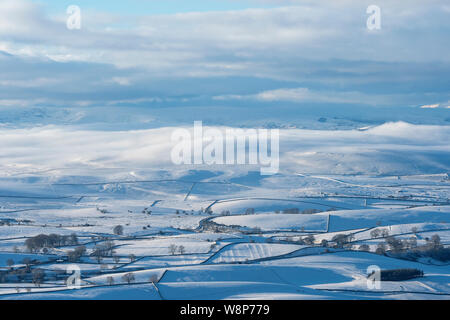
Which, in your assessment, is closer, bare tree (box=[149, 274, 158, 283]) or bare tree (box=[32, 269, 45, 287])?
bare tree (box=[149, 274, 158, 283])

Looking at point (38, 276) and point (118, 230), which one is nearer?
point (38, 276)

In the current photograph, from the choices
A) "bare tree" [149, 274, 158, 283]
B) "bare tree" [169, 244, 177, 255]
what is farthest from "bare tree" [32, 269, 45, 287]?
"bare tree" [169, 244, 177, 255]

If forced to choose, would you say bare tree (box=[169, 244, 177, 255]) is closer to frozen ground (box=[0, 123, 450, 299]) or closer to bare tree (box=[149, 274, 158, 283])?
frozen ground (box=[0, 123, 450, 299])

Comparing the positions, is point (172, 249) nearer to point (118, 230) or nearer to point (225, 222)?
point (118, 230)

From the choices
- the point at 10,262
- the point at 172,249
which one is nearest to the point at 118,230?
the point at 172,249

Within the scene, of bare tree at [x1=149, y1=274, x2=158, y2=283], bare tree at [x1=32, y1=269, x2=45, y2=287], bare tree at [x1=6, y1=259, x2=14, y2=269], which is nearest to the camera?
bare tree at [x1=149, y1=274, x2=158, y2=283]

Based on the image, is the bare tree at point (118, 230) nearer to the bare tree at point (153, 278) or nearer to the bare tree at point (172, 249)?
the bare tree at point (172, 249)

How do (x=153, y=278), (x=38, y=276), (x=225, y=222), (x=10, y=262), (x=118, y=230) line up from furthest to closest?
(x=225, y=222)
(x=118, y=230)
(x=10, y=262)
(x=38, y=276)
(x=153, y=278)

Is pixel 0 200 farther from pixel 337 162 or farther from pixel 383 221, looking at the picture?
pixel 337 162

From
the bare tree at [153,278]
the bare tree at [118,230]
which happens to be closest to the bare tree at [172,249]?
the bare tree at [153,278]
